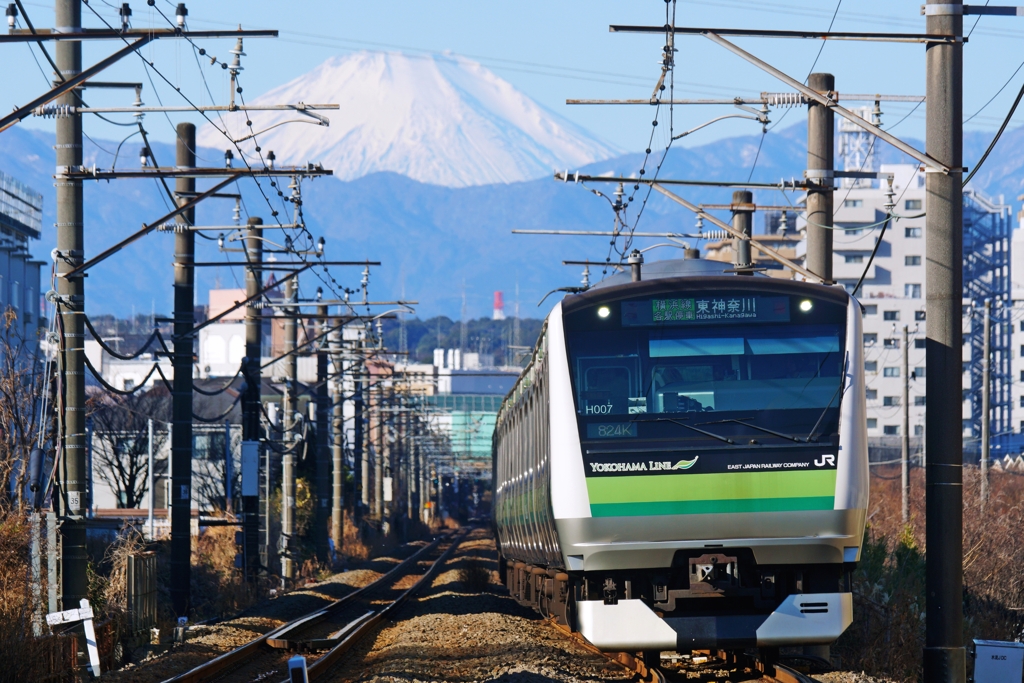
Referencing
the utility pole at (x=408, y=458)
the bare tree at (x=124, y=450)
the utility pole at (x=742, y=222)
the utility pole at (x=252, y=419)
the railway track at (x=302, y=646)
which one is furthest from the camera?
the utility pole at (x=408, y=458)

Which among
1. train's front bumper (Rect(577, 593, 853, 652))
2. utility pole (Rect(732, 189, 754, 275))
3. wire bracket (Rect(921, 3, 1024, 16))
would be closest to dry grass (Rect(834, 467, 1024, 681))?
train's front bumper (Rect(577, 593, 853, 652))

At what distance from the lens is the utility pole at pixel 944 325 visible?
10961 mm

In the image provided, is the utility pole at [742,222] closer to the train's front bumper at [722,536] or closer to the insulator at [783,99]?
the insulator at [783,99]

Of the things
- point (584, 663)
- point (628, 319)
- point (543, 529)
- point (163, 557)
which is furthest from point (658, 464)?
point (163, 557)

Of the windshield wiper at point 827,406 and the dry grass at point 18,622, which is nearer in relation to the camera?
the windshield wiper at point 827,406

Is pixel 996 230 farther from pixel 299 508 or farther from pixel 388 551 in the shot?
pixel 299 508

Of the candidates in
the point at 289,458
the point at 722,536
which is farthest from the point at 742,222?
the point at 289,458

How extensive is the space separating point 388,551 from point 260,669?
4264cm

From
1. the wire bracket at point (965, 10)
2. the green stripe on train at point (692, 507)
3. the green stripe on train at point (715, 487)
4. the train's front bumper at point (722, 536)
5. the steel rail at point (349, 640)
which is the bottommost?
the steel rail at point (349, 640)

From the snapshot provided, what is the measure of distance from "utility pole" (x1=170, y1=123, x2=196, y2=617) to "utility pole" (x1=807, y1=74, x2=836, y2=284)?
10.7m

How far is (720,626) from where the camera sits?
10898 millimetres

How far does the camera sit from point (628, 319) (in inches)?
450

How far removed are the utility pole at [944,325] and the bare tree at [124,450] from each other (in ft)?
151

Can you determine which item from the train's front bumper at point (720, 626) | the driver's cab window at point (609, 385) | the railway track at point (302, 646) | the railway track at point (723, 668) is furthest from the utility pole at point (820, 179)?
the railway track at point (302, 646)
